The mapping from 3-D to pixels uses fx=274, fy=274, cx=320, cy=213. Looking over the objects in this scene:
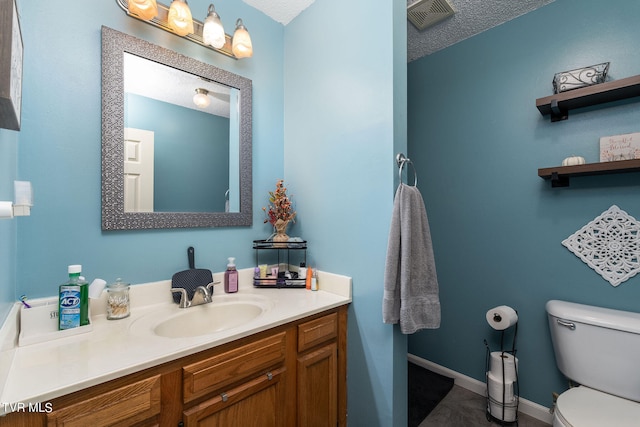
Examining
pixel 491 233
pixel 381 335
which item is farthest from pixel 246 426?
pixel 491 233

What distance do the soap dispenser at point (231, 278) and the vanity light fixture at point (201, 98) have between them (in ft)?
2.70

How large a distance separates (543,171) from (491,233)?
50cm

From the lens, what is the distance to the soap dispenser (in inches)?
55.5

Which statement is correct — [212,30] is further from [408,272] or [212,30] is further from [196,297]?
[408,272]

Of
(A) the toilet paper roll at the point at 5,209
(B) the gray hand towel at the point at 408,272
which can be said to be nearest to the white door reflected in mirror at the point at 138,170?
(A) the toilet paper roll at the point at 5,209

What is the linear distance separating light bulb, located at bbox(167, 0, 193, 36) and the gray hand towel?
4.02ft

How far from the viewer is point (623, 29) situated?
142 cm

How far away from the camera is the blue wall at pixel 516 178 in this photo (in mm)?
1467

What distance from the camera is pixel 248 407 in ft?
3.20

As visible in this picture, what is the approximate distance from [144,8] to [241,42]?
0.43 meters

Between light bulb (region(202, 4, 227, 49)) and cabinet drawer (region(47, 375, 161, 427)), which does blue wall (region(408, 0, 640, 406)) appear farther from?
cabinet drawer (region(47, 375, 161, 427))

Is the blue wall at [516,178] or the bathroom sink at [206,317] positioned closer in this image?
the bathroom sink at [206,317]

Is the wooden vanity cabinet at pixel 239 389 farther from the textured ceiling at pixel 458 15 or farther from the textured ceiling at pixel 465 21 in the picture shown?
the textured ceiling at pixel 465 21

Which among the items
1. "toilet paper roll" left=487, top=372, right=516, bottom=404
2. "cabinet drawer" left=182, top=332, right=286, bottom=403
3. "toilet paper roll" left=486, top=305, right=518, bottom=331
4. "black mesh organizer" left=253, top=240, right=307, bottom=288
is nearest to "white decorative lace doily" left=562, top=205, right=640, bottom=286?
"toilet paper roll" left=486, top=305, right=518, bottom=331
